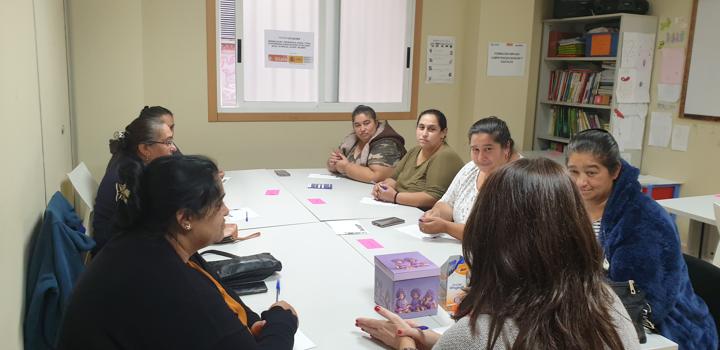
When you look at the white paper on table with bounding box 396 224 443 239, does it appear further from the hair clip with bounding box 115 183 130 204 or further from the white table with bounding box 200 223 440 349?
the hair clip with bounding box 115 183 130 204

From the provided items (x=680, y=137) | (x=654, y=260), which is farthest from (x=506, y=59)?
(x=654, y=260)

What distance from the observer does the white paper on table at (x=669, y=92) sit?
439cm

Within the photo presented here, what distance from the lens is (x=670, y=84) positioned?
14.6 ft

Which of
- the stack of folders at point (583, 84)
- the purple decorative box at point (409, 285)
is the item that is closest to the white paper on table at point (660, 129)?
the stack of folders at point (583, 84)

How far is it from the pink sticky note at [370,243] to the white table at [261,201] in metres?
0.43

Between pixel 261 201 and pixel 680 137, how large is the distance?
3.53m

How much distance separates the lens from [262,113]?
15.3ft

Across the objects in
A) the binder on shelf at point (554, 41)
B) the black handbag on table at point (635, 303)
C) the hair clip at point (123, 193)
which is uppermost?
the binder on shelf at point (554, 41)

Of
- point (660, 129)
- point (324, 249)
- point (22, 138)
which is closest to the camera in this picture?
point (22, 138)

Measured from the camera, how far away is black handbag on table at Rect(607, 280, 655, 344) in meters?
1.54

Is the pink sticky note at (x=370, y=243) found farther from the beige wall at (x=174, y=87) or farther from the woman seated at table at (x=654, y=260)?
the beige wall at (x=174, y=87)

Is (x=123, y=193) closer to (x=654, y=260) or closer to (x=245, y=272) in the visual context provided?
(x=245, y=272)

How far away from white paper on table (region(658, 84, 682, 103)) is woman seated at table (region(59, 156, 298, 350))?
14.2ft

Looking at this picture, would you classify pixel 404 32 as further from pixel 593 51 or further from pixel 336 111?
pixel 593 51
